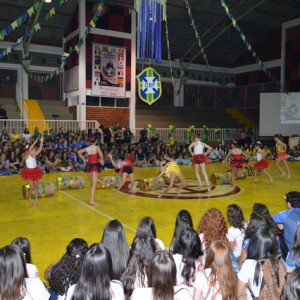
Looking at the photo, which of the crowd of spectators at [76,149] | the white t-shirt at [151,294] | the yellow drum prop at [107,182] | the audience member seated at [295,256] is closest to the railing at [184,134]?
the crowd of spectators at [76,149]

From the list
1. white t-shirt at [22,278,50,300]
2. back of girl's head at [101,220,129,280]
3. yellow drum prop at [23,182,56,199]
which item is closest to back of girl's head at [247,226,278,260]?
back of girl's head at [101,220,129,280]

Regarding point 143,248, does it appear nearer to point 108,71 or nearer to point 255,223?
point 255,223

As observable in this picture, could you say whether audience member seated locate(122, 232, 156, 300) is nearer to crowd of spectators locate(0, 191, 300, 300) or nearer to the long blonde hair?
crowd of spectators locate(0, 191, 300, 300)

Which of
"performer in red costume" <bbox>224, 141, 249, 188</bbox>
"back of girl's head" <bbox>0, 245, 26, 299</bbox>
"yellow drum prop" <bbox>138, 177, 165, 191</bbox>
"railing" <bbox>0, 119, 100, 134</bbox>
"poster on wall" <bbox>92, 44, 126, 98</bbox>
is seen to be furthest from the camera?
"poster on wall" <bbox>92, 44, 126, 98</bbox>

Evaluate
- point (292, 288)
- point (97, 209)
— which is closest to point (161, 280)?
point (292, 288)

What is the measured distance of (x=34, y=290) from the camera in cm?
296

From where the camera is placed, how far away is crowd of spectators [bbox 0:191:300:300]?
2771 millimetres

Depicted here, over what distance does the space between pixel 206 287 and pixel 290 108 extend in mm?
23443

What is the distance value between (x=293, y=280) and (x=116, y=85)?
2100 centimetres

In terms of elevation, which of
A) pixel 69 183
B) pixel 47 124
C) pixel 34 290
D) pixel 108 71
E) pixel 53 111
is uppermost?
pixel 108 71

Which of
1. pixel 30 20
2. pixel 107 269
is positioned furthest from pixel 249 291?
pixel 30 20

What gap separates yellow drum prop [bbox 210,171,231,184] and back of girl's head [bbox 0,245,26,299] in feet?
35.0

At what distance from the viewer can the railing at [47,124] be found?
61.0 feet

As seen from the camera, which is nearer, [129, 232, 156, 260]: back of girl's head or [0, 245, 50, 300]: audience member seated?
[0, 245, 50, 300]: audience member seated
